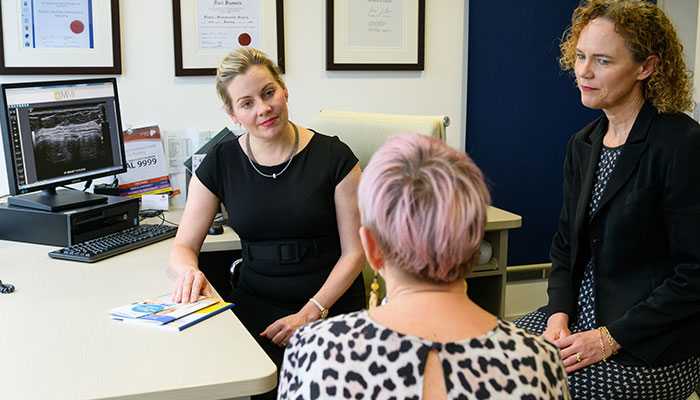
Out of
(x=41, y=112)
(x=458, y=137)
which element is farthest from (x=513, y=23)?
(x=41, y=112)

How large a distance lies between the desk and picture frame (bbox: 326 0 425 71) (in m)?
1.59

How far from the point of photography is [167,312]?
171 centimetres

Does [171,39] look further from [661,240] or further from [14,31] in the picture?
[661,240]

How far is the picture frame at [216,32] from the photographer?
304cm

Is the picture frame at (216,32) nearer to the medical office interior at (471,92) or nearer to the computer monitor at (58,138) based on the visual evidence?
the medical office interior at (471,92)

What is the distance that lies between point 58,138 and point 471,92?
1941mm

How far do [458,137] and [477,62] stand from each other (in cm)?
38

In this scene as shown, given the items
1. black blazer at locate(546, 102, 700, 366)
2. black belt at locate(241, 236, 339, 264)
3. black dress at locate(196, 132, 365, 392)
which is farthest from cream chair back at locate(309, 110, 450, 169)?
black blazer at locate(546, 102, 700, 366)

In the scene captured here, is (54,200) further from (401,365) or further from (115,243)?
(401,365)

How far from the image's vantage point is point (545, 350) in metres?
1.08

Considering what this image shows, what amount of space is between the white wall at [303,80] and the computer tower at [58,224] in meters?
0.46

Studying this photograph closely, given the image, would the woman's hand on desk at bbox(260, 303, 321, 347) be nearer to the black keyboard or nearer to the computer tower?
the black keyboard

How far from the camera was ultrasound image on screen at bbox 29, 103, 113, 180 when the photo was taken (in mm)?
2465

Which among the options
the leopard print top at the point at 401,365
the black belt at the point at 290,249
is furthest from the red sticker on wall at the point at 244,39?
the leopard print top at the point at 401,365
